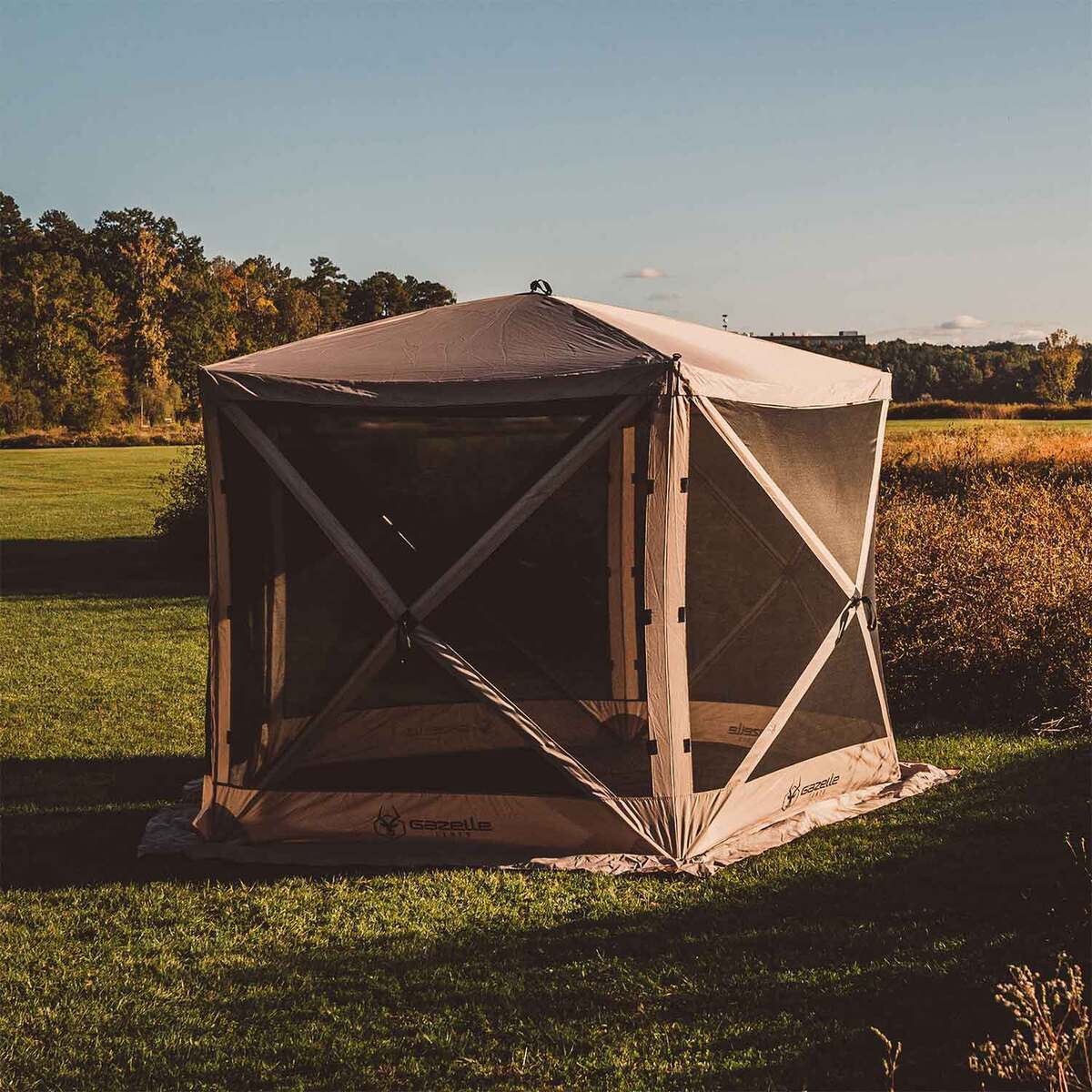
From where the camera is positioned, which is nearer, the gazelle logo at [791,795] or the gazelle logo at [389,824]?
the gazelle logo at [389,824]

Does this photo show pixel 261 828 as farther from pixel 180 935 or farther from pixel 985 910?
pixel 985 910

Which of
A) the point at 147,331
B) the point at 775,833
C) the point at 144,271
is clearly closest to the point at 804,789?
the point at 775,833

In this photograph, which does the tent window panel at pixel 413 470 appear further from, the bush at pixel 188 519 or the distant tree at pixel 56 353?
the distant tree at pixel 56 353

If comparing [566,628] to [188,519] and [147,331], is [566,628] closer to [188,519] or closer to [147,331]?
[188,519]

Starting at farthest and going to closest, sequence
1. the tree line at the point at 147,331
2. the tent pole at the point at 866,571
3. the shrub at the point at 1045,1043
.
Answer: the tree line at the point at 147,331
the tent pole at the point at 866,571
the shrub at the point at 1045,1043

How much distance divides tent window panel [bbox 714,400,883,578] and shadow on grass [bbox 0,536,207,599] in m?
9.56

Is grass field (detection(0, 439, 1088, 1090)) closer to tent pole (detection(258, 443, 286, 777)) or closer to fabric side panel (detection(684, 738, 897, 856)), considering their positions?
Result: fabric side panel (detection(684, 738, 897, 856))

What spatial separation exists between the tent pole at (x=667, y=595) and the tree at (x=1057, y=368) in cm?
4219

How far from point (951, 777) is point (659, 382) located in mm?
2784

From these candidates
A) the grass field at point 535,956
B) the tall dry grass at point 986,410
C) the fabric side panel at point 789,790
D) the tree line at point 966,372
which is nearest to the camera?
the grass field at point 535,956

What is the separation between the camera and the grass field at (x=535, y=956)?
3.50 m

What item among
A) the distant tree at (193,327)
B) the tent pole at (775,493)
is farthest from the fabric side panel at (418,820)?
the distant tree at (193,327)

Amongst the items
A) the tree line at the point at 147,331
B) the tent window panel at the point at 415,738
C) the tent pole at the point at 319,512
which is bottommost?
the tent window panel at the point at 415,738

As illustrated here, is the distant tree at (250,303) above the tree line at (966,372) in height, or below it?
above
